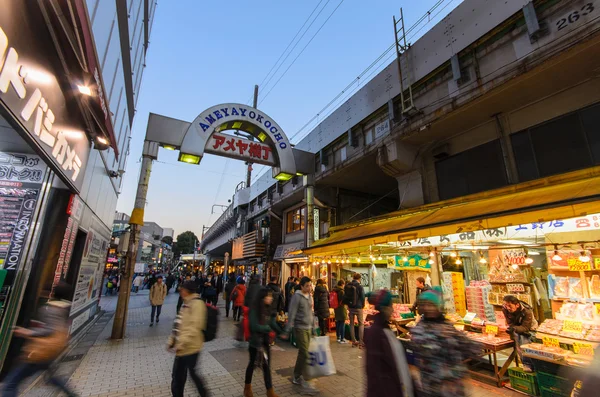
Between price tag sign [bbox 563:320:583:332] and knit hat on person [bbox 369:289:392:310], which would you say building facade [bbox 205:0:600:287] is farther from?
knit hat on person [bbox 369:289:392:310]

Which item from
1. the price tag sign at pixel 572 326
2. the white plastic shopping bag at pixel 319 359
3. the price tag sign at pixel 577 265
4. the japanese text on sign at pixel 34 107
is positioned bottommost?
the white plastic shopping bag at pixel 319 359

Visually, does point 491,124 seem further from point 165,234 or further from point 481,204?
point 165,234

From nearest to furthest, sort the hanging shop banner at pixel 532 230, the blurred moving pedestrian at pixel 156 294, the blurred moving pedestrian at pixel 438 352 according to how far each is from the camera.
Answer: the blurred moving pedestrian at pixel 438 352
the hanging shop banner at pixel 532 230
the blurred moving pedestrian at pixel 156 294

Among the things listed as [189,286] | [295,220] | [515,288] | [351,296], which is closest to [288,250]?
[295,220]

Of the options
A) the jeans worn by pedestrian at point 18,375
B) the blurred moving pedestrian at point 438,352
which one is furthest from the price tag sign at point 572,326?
the jeans worn by pedestrian at point 18,375

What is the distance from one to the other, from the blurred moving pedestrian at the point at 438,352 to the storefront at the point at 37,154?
18.0ft

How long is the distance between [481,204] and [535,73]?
124 inches

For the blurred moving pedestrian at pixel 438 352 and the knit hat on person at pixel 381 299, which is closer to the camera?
the blurred moving pedestrian at pixel 438 352

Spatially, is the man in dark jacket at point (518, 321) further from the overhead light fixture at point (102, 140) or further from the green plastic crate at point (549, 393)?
the overhead light fixture at point (102, 140)

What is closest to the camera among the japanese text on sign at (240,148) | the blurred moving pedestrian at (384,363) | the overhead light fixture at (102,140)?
the blurred moving pedestrian at (384,363)

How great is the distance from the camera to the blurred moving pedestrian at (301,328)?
17.5 feet

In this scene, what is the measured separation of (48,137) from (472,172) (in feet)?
33.8

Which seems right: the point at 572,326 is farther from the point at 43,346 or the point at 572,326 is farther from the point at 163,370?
the point at 43,346

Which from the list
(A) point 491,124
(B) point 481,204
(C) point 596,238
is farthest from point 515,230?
(A) point 491,124
